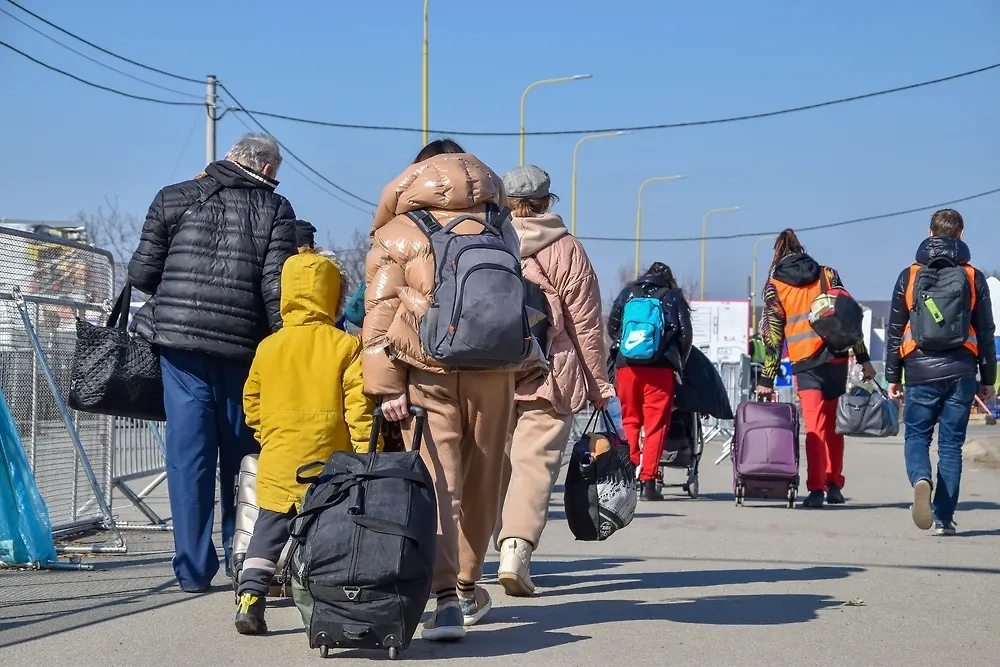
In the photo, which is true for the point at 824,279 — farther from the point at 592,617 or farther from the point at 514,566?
the point at 514,566

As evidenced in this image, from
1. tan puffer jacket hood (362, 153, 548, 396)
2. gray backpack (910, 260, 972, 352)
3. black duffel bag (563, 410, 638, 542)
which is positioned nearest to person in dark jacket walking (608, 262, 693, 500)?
gray backpack (910, 260, 972, 352)

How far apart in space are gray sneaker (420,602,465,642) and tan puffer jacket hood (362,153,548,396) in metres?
0.88

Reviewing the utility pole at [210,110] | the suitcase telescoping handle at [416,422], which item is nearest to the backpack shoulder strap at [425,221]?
the suitcase telescoping handle at [416,422]

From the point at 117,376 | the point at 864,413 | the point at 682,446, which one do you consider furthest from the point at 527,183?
the point at 864,413

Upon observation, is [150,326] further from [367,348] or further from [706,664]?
[706,664]

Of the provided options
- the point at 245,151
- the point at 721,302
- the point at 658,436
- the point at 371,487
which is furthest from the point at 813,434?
the point at 721,302

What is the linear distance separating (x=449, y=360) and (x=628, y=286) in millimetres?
7038

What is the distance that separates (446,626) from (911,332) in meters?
5.40

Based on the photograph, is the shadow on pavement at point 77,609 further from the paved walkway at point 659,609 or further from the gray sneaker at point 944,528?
the gray sneaker at point 944,528

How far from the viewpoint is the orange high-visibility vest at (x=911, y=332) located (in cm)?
975

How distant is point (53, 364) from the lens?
8.70 metres

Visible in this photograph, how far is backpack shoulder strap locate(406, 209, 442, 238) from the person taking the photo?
558 centimetres

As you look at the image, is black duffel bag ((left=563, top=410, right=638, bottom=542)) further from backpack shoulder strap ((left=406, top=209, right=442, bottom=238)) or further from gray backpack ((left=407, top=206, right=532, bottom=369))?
backpack shoulder strap ((left=406, top=209, right=442, bottom=238))

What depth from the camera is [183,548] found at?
6.83 metres
